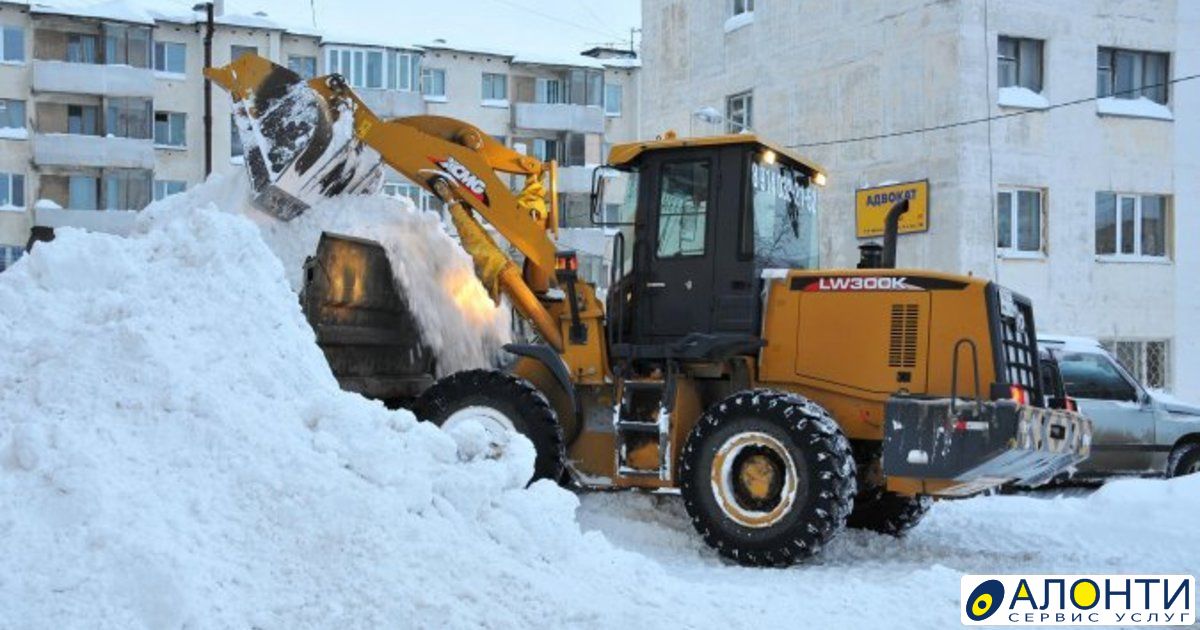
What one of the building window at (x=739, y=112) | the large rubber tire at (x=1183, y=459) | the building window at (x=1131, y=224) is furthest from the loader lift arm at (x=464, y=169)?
the building window at (x=739, y=112)

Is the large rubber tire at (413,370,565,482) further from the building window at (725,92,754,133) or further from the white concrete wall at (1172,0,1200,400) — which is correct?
the building window at (725,92,754,133)

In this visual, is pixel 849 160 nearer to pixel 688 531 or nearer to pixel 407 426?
pixel 688 531

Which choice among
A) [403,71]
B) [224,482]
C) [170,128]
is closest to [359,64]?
[403,71]

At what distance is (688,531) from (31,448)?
197 inches

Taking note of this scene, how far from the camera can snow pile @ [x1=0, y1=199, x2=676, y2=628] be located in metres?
5.46

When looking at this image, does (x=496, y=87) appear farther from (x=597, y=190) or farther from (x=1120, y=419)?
(x=597, y=190)

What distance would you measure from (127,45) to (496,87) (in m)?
14.3

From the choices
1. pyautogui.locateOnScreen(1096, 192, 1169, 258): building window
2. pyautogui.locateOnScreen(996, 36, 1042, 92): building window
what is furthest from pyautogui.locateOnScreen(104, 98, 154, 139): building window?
pyautogui.locateOnScreen(1096, 192, 1169, 258): building window

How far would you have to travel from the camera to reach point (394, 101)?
52.8 m

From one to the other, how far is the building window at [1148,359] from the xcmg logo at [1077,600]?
20.7 m

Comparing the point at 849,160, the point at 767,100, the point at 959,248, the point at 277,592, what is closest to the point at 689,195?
the point at 277,592

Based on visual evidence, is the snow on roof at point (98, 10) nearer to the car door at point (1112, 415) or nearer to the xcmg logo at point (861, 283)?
the car door at point (1112, 415)

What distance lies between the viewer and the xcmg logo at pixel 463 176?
11062mm

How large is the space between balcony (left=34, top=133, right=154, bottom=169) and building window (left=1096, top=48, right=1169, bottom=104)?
3365 cm
